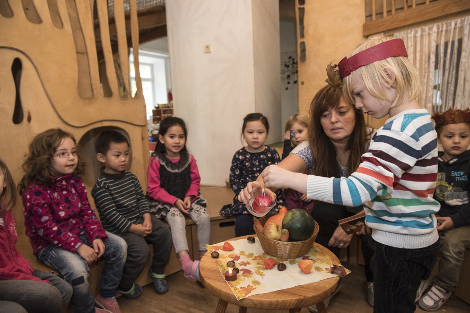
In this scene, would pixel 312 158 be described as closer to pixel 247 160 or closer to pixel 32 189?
pixel 247 160

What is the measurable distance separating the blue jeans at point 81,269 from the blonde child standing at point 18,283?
0.09m

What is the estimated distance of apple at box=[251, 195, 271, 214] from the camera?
4.40 feet

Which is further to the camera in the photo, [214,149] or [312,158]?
[214,149]

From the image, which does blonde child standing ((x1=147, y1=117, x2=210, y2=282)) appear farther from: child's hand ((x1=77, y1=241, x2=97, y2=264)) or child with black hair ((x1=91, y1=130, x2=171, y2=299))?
child's hand ((x1=77, y1=241, x2=97, y2=264))

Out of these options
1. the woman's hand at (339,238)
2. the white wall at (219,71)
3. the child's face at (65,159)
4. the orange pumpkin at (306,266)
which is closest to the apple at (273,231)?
the orange pumpkin at (306,266)

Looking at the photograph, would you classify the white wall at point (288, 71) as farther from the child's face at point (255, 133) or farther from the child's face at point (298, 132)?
the child's face at point (255, 133)

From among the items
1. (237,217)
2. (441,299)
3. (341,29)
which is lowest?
(441,299)

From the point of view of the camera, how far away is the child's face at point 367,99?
1.07m

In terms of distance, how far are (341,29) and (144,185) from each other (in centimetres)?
273

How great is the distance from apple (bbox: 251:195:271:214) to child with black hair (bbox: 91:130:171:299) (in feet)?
3.38

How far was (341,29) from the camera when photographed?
345cm

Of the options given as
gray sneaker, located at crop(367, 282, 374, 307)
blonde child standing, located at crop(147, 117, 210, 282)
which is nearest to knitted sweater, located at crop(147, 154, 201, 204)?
blonde child standing, located at crop(147, 117, 210, 282)

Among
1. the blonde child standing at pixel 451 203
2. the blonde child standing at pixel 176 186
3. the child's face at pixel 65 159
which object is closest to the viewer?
the child's face at pixel 65 159

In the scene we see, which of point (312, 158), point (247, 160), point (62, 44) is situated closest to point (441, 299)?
point (312, 158)
